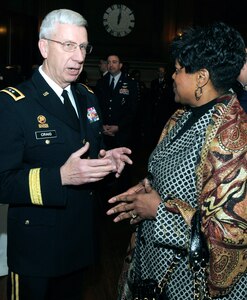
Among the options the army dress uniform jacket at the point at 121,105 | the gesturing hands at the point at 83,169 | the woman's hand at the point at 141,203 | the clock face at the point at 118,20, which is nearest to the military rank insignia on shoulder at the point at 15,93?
the gesturing hands at the point at 83,169

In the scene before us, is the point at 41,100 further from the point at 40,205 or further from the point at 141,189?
the point at 141,189

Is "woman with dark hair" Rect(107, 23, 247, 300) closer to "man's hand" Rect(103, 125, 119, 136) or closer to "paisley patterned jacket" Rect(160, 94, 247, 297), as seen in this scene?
"paisley patterned jacket" Rect(160, 94, 247, 297)

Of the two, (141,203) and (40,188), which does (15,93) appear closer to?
(40,188)

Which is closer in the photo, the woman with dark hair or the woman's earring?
the woman with dark hair

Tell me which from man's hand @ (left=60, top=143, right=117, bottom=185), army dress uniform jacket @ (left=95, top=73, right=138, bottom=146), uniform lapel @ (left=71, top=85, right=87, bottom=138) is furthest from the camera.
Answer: army dress uniform jacket @ (left=95, top=73, right=138, bottom=146)

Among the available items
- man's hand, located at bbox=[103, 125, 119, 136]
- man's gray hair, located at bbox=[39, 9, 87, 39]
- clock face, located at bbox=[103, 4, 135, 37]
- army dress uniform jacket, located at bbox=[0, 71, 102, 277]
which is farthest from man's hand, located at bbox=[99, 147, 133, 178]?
clock face, located at bbox=[103, 4, 135, 37]

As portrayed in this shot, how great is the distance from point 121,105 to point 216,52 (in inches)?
151

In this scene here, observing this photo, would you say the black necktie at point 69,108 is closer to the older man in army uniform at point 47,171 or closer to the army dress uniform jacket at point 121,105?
the older man in army uniform at point 47,171

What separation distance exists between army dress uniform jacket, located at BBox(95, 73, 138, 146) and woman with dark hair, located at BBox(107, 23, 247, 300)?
3.54 metres

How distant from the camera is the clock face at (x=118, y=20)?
34.2ft

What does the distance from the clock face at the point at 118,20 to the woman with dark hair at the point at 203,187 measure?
9227 millimetres

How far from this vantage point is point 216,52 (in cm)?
155

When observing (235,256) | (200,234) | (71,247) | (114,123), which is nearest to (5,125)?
(71,247)

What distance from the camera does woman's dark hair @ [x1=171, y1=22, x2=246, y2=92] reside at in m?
1.55
